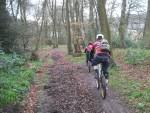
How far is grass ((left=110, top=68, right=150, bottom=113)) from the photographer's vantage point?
11.0 m

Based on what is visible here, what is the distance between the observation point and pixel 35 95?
1358 centimetres

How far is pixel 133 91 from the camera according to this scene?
13.2 m

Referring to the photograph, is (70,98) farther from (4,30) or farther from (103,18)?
(4,30)

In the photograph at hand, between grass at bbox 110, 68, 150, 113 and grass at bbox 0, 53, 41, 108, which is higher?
grass at bbox 0, 53, 41, 108

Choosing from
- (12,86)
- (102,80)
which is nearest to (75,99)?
(102,80)

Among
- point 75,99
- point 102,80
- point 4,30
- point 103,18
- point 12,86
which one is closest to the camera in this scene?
point 75,99

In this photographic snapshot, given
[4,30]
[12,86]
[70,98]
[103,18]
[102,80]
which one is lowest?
[70,98]

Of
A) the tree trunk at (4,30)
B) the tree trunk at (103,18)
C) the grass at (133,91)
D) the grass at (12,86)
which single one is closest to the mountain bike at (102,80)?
the grass at (133,91)

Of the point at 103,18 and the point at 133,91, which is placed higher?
the point at 103,18

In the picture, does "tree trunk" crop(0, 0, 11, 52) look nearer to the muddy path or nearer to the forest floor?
the forest floor

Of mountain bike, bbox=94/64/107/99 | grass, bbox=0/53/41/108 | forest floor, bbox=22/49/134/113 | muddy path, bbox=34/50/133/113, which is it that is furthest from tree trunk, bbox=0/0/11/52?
mountain bike, bbox=94/64/107/99

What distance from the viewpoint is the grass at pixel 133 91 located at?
1099 cm

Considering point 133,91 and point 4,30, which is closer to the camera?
point 133,91

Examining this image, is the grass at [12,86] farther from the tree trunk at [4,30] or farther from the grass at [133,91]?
the tree trunk at [4,30]
